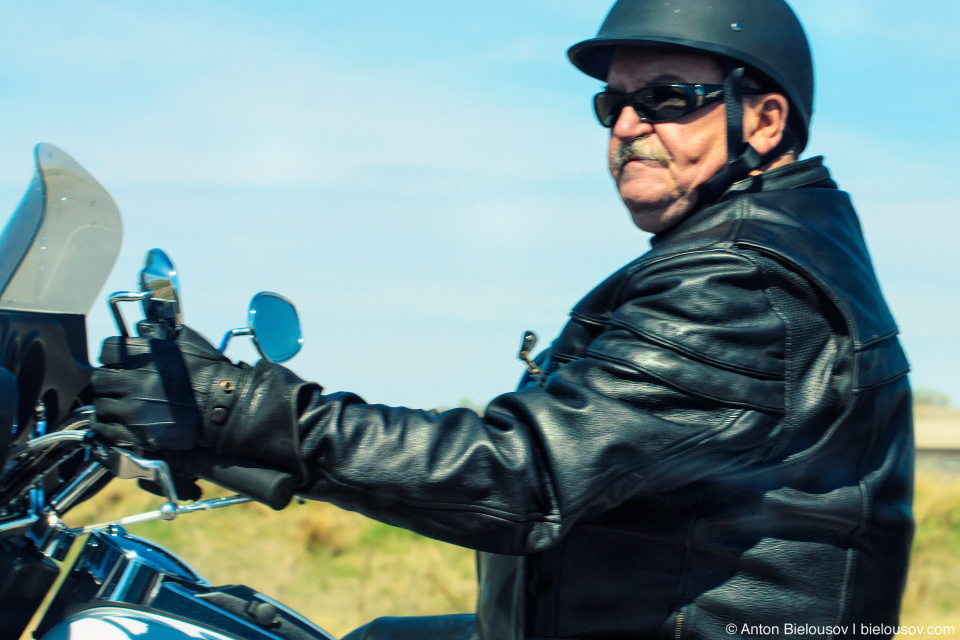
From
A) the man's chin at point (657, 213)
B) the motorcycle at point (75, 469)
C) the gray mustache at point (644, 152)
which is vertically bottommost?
the motorcycle at point (75, 469)

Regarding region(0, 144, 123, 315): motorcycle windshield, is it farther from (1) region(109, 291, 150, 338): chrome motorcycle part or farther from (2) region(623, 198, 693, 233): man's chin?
(2) region(623, 198, 693, 233): man's chin

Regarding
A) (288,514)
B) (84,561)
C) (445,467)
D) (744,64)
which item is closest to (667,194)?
(744,64)

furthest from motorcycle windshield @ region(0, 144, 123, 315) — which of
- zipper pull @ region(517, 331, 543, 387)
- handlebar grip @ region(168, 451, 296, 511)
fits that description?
zipper pull @ region(517, 331, 543, 387)

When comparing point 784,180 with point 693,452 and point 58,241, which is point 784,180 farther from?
point 58,241

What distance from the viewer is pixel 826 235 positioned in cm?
178

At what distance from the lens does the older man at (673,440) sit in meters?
1.57

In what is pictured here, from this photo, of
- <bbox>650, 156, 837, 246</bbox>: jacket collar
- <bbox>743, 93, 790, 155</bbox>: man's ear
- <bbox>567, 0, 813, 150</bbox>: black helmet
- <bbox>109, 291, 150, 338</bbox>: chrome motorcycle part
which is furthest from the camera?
<bbox>743, 93, 790, 155</bbox>: man's ear

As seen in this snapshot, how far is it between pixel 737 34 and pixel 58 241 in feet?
4.64

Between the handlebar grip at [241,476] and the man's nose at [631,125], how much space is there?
1065 millimetres

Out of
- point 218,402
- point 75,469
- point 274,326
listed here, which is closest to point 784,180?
point 274,326

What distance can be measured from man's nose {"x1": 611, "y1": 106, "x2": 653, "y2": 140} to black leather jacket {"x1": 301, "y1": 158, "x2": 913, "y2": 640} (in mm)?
347

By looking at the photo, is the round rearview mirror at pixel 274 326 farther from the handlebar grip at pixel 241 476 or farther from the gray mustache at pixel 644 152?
the gray mustache at pixel 644 152

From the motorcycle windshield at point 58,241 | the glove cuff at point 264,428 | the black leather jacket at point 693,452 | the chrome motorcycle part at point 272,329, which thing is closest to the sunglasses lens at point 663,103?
the black leather jacket at point 693,452

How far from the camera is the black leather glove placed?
1.49 meters
